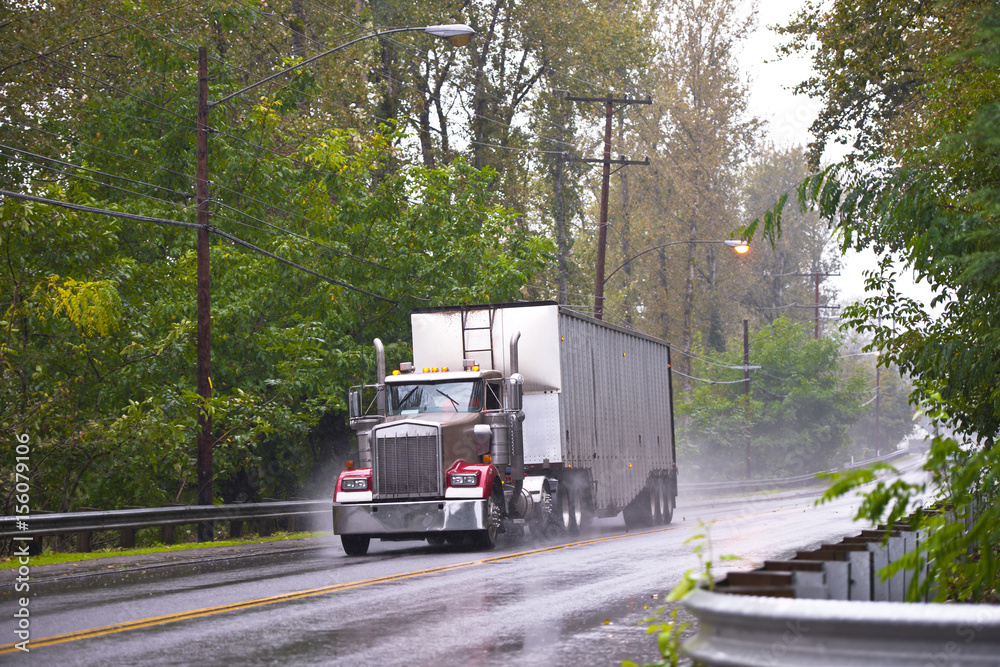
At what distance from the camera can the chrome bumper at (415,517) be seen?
17453mm

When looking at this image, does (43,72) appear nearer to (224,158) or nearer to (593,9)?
(224,158)

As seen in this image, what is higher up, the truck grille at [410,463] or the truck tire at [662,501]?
the truck grille at [410,463]

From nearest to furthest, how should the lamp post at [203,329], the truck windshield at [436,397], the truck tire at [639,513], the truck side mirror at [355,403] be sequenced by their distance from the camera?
the truck side mirror at [355,403] → the truck windshield at [436,397] → the lamp post at [203,329] → the truck tire at [639,513]

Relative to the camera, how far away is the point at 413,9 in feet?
152

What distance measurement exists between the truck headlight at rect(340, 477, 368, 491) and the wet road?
1.05m

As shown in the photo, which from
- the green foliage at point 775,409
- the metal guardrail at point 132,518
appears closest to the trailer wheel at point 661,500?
the metal guardrail at point 132,518

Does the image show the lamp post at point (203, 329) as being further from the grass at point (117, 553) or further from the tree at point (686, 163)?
the tree at point (686, 163)

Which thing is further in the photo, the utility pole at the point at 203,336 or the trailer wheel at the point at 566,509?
the utility pole at the point at 203,336

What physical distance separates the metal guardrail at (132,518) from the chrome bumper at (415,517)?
12.3ft

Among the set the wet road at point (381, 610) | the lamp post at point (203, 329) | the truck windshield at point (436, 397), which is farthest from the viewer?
the lamp post at point (203, 329)

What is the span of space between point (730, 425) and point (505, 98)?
25.0 meters

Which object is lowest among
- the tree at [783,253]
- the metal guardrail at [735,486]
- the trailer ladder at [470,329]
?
the metal guardrail at [735,486]

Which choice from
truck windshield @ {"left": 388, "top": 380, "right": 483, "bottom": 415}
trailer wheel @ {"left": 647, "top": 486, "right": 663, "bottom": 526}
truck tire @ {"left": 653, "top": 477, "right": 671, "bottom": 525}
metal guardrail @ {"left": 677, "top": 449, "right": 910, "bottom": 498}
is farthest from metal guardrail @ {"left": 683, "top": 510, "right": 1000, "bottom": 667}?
metal guardrail @ {"left": 677, "top": 449, "right": 910, "bottom": 498}

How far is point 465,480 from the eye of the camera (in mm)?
17547
